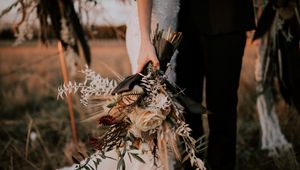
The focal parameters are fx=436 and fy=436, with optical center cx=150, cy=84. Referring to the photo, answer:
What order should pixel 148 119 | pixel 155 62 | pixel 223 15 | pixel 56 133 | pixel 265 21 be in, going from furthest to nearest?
pixel 56 133 → pixel 265 21 → pixel 223 15 → pixel 155 62 → pixel 148 119

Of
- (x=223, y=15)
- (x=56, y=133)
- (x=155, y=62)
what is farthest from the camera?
(x=56, y=133)

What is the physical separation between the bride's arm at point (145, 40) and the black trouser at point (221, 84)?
0.35m

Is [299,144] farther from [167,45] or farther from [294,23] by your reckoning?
[167,45]

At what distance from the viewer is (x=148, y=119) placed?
4.58 ft

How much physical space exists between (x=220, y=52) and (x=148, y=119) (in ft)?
1.88

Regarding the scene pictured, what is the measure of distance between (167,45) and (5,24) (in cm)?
187

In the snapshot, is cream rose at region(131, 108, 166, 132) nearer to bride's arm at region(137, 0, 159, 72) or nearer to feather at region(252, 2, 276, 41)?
bride's arm at region(137, 0, 159, 72)

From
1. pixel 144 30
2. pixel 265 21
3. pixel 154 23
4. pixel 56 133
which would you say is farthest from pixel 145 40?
pixel 56 133

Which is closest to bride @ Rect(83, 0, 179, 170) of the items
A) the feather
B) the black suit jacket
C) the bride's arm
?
the bride's arm

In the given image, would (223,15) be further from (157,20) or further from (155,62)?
(155,62)

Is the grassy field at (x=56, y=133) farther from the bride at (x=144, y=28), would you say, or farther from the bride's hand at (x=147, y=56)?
the bride's hand at (x=147, y=56)

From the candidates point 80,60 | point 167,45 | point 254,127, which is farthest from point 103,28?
point 167,45

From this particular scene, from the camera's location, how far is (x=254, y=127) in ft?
11.8

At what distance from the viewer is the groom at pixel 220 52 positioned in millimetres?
1804
